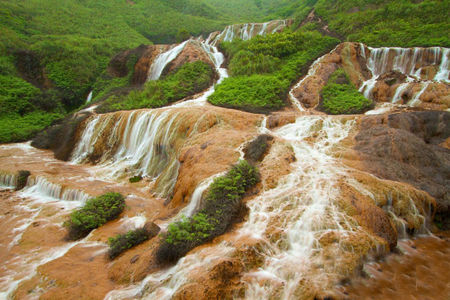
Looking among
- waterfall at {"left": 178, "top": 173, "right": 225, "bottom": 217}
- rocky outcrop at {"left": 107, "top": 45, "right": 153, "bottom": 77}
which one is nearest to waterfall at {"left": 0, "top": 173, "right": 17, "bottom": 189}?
waterfall at {"left": 178, "top": 173, "right": 225, "bottom": 217}

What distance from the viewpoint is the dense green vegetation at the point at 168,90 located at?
16047 millimetres

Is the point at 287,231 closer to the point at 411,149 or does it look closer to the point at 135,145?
the point at 411,149

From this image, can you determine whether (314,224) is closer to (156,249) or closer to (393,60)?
(156,249)

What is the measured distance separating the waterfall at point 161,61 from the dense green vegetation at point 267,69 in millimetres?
5032

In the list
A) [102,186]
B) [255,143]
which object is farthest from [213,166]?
[102,186]

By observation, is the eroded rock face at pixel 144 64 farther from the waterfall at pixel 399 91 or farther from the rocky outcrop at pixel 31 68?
the waterfall at pixel 399 91

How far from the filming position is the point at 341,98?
12.7 m

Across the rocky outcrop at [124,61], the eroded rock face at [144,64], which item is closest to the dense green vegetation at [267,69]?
the eroded rock face at [144,64]

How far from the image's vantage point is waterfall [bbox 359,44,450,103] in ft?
44.1

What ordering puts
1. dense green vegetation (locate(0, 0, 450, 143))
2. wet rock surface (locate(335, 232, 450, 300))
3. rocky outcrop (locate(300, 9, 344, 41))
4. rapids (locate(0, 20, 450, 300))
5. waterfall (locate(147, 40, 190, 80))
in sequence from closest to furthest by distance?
wet rock surface (locate(335, 232, 450, 300)) → rapids (locate(0, 20, 450, 300)) → dense green vegetation (locate(0, 0, 450, 143)) → waterfall (locate(147, 40, 190, 80)) → rocky outcrop (locate(300, 9, 344, 41))

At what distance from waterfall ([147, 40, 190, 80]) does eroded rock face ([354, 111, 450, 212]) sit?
16.4m

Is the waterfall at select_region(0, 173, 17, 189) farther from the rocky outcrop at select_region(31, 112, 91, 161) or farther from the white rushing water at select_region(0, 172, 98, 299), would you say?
the rocky outcrop at select_region(31, 112, 91, 161)

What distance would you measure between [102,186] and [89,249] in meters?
4.00

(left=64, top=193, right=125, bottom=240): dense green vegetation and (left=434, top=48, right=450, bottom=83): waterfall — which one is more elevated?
(left=434, top=48, right=450, bottom=83): waterfall
